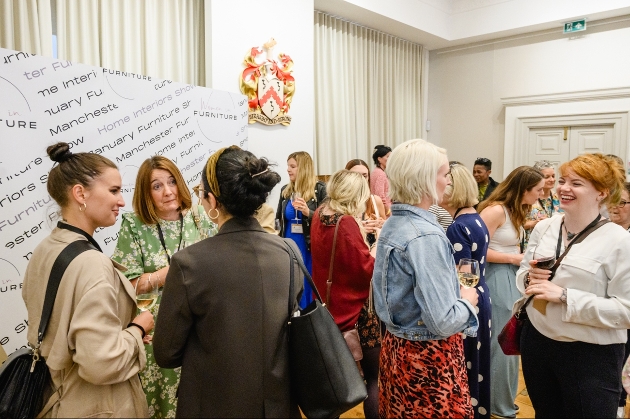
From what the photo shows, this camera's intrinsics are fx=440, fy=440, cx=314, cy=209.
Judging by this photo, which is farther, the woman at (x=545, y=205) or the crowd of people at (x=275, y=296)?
the woman at (x=545, y=205)

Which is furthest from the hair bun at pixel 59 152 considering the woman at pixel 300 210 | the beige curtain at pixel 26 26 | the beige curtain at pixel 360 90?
the beige curtain at pixel 360 90

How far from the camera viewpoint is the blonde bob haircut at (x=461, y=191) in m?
2.38

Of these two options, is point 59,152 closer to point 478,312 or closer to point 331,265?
point 331,265

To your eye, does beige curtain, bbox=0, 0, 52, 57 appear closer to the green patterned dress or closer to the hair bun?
the green patterned dress

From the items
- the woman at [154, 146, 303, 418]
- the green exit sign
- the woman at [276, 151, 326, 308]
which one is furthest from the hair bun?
the green exit sign

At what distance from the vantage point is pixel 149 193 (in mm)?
2006

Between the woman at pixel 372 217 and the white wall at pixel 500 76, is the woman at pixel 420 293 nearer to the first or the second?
the woman at pixel 372 217

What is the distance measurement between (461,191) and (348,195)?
0.62m

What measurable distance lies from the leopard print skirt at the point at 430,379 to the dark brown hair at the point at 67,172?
1210 millimetres

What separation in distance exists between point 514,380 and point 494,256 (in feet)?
2.80

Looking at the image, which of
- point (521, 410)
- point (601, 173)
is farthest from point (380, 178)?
point (601, 173)

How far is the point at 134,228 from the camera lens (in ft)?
6.36

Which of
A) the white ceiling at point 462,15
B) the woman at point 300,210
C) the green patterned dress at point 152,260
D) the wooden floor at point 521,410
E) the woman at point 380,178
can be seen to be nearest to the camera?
the green patterned dress at point 152,260

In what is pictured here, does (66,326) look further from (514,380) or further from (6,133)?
Result: (514,380)
